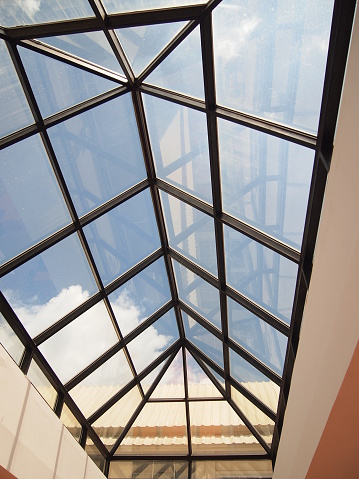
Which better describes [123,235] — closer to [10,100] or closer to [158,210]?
[158,210]

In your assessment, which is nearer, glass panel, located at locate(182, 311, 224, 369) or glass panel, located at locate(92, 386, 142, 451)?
glass panel, located at locate(92, 386, 142, 451)

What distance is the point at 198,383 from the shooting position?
15250mm

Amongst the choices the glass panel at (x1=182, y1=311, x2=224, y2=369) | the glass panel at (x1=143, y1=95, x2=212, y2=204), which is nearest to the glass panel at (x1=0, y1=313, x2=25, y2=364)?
the glass panel at (x1=143, y1=95, x2=212, y2=204)

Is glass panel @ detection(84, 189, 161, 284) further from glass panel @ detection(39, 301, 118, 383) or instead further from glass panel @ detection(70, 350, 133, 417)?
glass panel @ detection(70, 350, 133, 417)

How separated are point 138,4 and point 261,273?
6.64m

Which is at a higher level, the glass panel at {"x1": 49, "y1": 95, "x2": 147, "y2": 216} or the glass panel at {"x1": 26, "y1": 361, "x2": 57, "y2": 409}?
the glass panel at {"x1": 49, "y1": 95, "x2": 147, "y2": 216}

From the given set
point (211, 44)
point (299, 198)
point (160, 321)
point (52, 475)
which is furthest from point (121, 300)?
point (211, 44)

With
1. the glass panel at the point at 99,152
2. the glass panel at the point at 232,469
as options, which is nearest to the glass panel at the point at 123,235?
the glass panel at the point at 99,152

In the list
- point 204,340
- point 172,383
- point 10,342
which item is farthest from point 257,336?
point 10,342

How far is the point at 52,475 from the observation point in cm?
867

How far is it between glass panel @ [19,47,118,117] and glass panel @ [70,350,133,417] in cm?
863

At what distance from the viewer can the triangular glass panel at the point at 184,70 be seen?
6.98 m

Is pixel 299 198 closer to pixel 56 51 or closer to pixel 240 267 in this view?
pixel 240 267

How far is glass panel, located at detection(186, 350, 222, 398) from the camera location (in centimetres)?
1505
